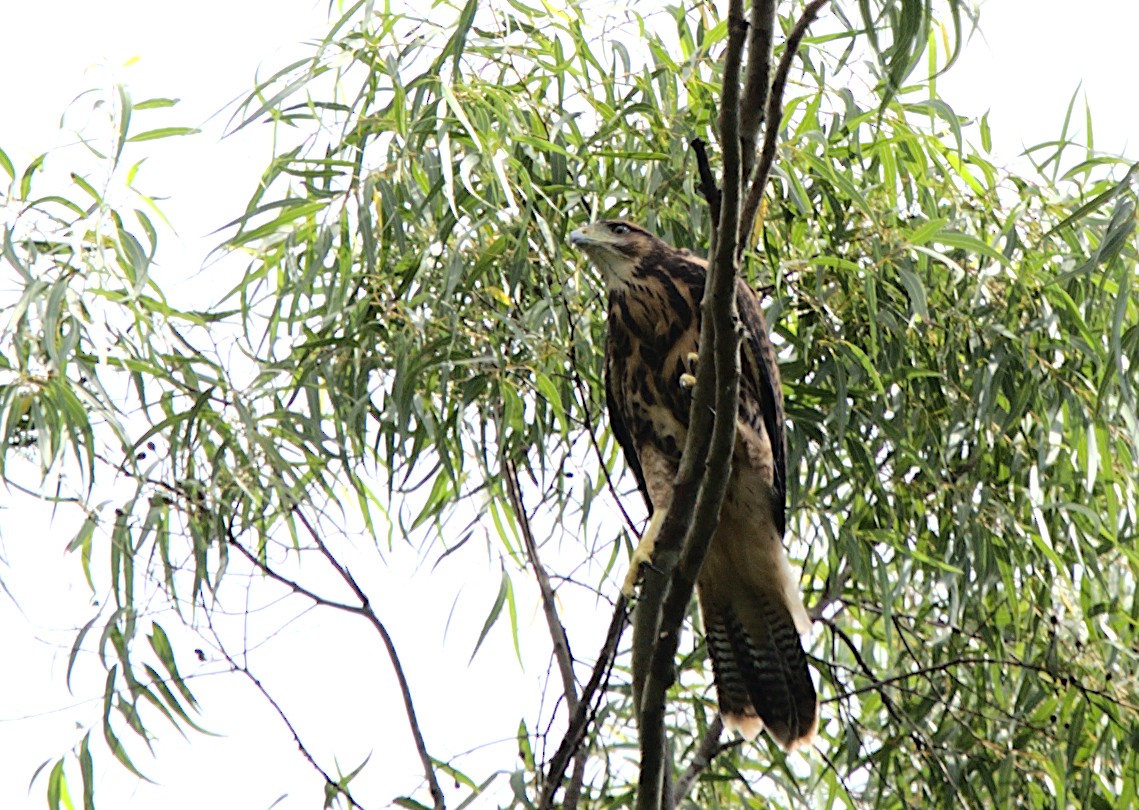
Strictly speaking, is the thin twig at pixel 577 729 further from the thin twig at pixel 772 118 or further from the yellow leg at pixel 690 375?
the thin twig at pixel 772 118

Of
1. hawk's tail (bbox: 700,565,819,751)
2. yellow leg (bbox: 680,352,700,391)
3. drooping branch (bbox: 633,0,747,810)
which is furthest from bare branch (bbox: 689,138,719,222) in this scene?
hawk's tail (bbox: 700,565,819,751)

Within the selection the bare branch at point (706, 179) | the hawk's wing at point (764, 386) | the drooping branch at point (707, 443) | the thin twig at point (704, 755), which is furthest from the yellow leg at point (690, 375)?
the bare branch at point (706, 179)

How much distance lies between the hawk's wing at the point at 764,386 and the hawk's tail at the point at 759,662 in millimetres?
257

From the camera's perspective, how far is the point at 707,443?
7.88 feet

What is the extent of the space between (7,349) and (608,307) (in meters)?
1.41

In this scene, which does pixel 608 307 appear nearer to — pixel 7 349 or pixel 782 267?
pixel 782 267

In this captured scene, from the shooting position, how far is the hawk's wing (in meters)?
3.24

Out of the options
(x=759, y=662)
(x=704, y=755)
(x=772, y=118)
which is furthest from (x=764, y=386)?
(x=772, y=118)

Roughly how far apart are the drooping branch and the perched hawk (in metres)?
0.76

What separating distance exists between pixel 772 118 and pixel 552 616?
5.25 feet

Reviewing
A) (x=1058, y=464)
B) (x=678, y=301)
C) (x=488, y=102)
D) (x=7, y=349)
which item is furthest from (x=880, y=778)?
(x=7, y=349)

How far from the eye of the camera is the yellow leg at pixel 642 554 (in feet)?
9.75

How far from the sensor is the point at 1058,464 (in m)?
3.46

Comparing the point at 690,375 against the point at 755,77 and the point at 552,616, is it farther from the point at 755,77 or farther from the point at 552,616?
the point at 755,77
